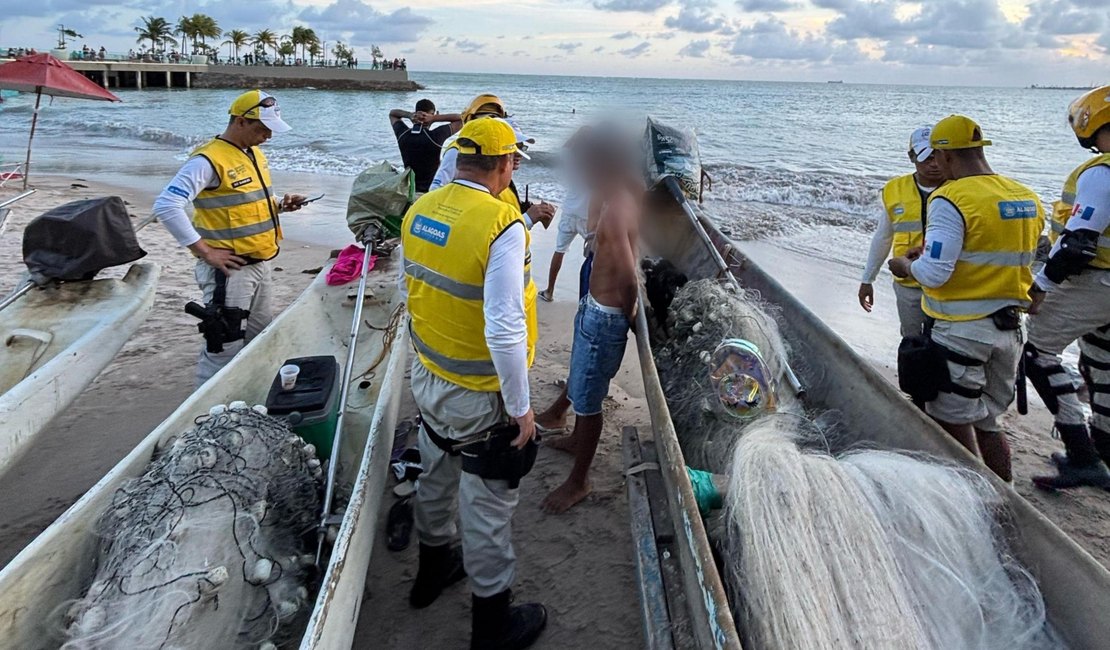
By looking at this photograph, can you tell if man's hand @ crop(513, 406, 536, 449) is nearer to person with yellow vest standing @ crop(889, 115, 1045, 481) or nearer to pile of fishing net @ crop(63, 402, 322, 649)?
pile of fishing net @ crop(63, 402, 322, 649)

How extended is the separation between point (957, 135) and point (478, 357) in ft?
8.67

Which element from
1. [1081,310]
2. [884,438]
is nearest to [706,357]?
[884,438]

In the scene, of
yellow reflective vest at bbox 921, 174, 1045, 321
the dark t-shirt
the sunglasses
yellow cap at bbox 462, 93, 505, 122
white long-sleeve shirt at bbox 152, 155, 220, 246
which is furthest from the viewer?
the dark t-shirt

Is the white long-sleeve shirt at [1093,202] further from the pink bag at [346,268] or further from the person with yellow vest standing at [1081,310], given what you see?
the pink bag at [346,268]

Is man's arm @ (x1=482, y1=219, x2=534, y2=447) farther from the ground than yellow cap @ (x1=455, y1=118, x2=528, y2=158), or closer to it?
closer to it

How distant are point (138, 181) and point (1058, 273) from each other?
16.5m

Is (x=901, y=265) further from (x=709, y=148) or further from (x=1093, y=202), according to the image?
(x=709, y=148)

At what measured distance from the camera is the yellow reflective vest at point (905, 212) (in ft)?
13.1

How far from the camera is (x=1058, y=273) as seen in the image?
3449mm

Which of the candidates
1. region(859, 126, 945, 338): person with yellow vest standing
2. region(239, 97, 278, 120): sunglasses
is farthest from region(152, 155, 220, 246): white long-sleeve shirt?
region(859, 126, 945, 338): person with yellow vest standing

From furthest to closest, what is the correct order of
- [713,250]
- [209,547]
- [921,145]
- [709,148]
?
[709,148] < [713,250] < [921,145] < [209,547]

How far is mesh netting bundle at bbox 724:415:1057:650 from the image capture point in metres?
1.84

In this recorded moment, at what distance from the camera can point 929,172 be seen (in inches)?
153

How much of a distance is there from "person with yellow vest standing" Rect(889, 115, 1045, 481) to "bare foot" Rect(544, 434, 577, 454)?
2116 millimetres
